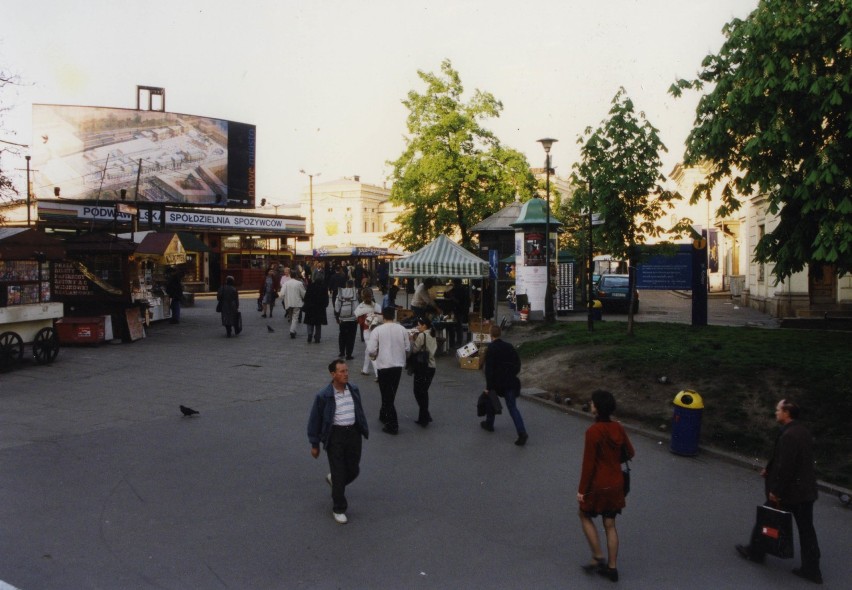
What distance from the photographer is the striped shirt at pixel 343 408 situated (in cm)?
700

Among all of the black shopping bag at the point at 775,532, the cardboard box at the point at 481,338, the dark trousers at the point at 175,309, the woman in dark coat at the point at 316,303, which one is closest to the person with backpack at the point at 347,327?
the woman in dark coat at the point at 316,303

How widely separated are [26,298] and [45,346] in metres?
1.29

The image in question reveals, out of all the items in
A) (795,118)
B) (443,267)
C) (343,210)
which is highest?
(343,210)

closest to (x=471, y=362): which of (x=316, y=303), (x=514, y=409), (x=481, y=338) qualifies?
(x=481, y=338)

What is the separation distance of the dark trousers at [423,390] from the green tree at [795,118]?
17.2ft

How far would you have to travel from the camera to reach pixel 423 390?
10.8 metres

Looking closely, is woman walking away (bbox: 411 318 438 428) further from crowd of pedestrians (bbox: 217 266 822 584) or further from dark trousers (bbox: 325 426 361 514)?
dark trousers (bbox: 325 426 361 514)

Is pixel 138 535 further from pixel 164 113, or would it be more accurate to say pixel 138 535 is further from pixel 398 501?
pixel 164 113

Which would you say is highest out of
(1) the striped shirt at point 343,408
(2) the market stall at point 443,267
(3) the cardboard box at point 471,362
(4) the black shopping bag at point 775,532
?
(2) the market stall at point 443,267

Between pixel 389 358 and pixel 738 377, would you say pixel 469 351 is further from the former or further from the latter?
pixel 738 377

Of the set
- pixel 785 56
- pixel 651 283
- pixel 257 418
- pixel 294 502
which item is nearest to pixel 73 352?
pixel 257 418

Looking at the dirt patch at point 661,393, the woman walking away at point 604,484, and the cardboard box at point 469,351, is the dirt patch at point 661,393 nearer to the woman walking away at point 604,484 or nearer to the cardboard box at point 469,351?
the cardboard box at point 469,351

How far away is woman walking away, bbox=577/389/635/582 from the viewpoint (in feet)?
18.8

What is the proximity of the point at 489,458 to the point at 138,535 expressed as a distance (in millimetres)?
4420
